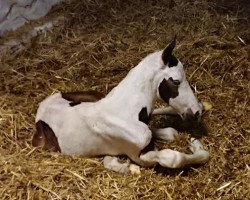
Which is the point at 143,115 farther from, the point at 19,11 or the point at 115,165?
the point at 19,11

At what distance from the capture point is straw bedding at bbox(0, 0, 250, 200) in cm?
300

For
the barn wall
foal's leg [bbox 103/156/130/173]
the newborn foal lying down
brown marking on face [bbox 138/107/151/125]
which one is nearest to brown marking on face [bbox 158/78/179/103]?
the newborn foal lying down

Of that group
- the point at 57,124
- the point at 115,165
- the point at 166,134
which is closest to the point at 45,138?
the point at 57,124

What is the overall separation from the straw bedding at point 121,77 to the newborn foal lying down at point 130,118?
95 millimetres

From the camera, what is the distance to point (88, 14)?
16.7ft

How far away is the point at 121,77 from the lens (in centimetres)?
411

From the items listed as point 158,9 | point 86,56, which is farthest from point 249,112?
point 158,9

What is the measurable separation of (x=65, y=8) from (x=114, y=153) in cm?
239

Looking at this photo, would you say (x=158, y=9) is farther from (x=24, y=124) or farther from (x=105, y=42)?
(x=24, y=124)

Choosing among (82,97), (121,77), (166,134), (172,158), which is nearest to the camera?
(172,158)

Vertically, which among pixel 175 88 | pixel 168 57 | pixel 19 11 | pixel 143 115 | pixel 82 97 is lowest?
pixel 19 11

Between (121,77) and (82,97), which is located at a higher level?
(82,97)

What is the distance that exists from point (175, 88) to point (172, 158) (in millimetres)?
427

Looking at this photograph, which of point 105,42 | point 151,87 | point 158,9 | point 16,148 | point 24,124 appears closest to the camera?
point 151,87
